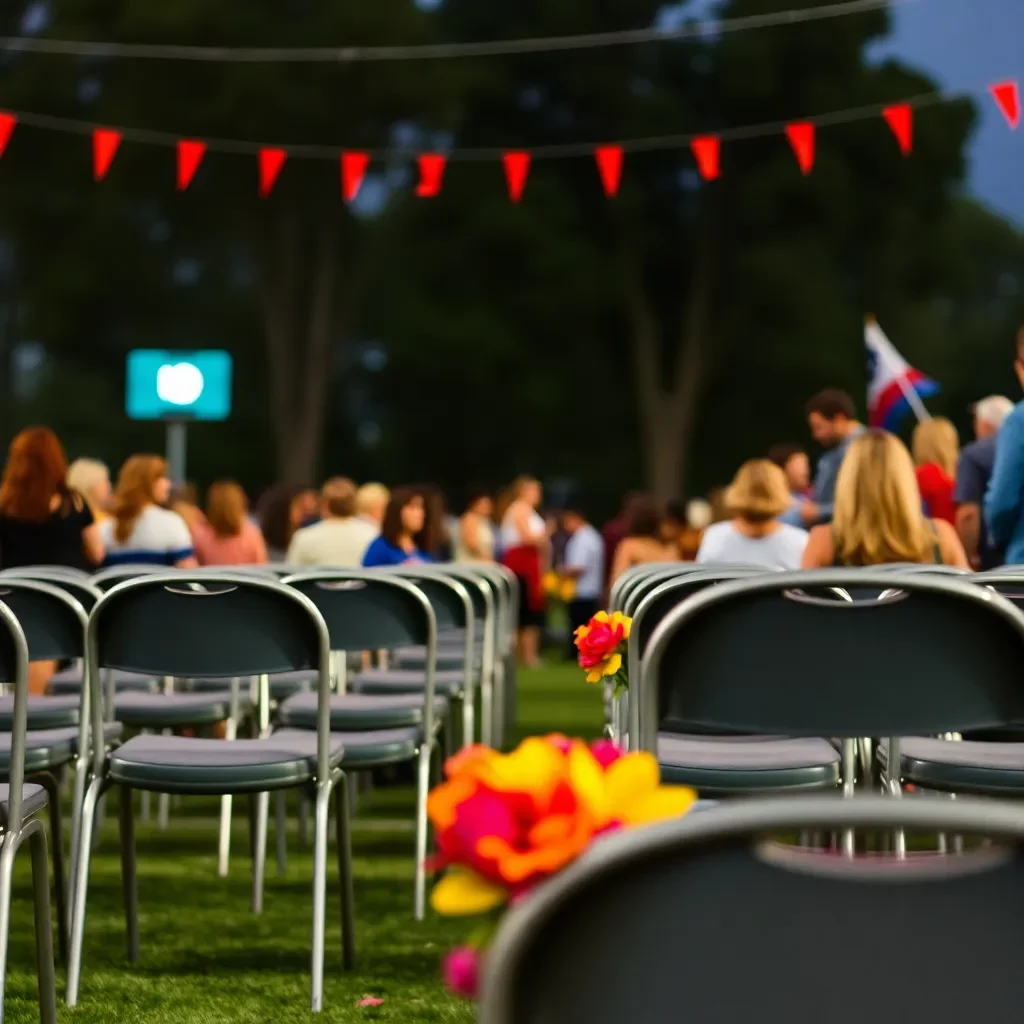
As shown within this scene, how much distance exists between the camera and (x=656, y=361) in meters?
26.3

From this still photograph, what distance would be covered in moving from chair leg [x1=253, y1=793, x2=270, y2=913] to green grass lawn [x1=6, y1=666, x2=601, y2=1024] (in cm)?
4

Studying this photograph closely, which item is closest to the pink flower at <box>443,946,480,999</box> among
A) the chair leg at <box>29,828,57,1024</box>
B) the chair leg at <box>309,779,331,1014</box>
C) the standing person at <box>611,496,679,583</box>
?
the chair leg at <box>29,828,57,1024</box>

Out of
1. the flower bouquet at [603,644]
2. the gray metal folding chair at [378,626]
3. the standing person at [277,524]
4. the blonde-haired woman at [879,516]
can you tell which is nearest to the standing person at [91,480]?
the standing person at [277,524]

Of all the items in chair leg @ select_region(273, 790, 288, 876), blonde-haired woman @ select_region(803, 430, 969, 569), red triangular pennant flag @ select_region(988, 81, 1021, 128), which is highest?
red triangular pennant flag @ select_region(988, 81, 1021, 128)

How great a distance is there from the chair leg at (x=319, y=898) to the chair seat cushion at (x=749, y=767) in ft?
2.19

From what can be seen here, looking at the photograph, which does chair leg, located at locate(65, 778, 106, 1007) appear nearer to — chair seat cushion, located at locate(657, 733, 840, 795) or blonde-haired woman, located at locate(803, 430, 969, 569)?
chair seat cushion, located at locate(657, 733, 840, 795)

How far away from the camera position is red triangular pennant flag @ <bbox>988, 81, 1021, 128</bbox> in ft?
36.1

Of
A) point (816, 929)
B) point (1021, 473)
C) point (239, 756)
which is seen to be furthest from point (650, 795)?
point (1021, 473)

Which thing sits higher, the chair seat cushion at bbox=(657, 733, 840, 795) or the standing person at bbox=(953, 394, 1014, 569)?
the standing person at bbox=(953, 394, 1014, 569)

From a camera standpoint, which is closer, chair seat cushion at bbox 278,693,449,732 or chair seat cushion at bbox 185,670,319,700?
chair seat cushion at bbox 278,693,449,732

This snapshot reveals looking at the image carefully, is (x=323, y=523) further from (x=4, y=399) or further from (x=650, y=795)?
(x=4, y=399)

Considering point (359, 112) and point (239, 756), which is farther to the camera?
point (359, 112)

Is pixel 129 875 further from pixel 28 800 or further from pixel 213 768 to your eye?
pixel 28 800

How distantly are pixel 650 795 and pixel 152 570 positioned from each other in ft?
11.7
